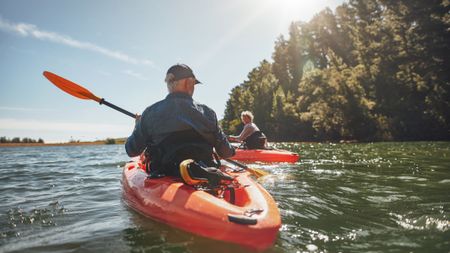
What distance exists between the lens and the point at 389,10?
34656mm

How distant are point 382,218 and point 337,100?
32757mm

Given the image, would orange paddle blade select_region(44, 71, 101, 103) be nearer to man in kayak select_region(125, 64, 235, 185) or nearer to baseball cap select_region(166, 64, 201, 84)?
man in kayak select_region(125, 64, 235, 185)

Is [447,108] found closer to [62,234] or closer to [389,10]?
[389,10]

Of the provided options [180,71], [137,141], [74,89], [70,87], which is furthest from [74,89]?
[180,71]

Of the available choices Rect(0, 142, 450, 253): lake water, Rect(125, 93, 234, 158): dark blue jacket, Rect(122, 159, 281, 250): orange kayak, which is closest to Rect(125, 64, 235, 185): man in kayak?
Rect(125, 93, 234, 158): dark blue jacket

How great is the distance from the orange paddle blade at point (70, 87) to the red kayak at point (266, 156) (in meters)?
4.91

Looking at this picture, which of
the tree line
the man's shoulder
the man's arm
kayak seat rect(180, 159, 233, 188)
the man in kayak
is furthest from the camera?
the tree line

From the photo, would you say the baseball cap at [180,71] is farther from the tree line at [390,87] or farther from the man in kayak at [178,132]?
the tree line at [390,87]

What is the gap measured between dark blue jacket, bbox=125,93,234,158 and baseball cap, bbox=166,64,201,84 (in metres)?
0.26

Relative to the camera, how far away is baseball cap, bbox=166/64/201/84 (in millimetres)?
4391

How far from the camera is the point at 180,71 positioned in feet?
14.4

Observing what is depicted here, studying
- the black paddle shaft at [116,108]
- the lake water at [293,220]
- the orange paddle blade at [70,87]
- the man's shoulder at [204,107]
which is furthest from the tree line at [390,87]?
the man's shoulder at [204,107]

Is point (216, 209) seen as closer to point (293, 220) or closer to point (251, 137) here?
point (293, 220)

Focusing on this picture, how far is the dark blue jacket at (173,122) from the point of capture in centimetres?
410
